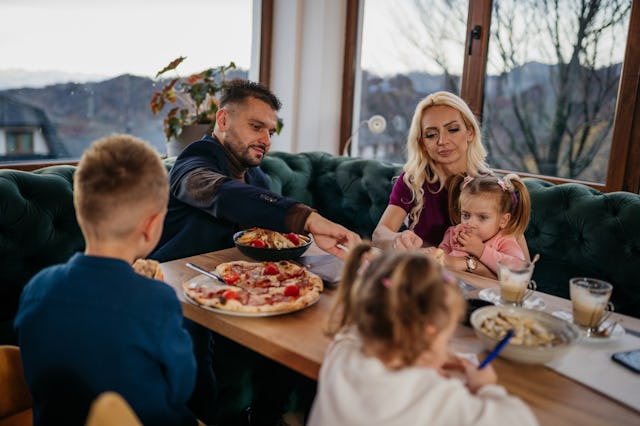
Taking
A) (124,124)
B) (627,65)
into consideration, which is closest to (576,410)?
(627,65)

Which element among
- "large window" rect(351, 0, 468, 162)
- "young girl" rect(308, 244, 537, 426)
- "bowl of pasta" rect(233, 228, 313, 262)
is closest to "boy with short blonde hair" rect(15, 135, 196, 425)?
"young girl" rect(308, 244, 537, 426)

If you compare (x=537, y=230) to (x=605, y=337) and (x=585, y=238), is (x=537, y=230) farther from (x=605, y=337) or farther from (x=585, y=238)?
(x=605, y=337)

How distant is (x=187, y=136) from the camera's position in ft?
9.79

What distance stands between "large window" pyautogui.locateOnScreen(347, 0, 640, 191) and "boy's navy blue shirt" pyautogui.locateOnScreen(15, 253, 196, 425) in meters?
2.52

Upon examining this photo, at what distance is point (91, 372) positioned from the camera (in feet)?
3.49

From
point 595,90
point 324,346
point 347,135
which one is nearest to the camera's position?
point 324,346

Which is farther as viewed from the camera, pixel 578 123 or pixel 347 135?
pixel 347 135

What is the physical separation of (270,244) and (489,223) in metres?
0.83

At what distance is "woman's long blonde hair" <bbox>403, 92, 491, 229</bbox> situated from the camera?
237 centimetres

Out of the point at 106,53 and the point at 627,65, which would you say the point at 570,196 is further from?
the point at 106,53

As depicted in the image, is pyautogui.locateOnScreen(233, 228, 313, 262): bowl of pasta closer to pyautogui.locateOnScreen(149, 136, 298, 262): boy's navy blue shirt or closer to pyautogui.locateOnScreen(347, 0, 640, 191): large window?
pyautogui.locateOnScreen(149, 136, 298, 262): boy's navy blue shirt

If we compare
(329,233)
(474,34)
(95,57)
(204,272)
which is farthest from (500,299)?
(95,57)

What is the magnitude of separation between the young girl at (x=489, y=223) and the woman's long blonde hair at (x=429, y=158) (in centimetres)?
27

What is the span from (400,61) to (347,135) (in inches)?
25.1
